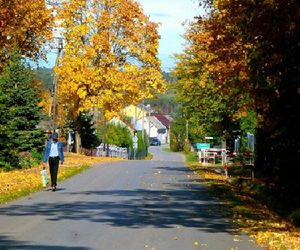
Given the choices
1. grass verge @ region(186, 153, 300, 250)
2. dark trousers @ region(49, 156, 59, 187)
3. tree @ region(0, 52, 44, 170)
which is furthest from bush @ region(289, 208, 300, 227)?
tree @ region(0, 52, 44, 170)

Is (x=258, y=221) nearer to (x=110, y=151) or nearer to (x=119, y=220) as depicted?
(x=119, y=220)

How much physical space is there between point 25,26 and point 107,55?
22.7 ft

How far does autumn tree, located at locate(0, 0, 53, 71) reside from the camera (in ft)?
122

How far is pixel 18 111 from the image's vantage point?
3462 cm

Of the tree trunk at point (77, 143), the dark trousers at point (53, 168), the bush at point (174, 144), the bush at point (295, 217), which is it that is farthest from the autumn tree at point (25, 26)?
the bush at point (174, 144)

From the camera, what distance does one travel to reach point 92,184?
78.2 feet

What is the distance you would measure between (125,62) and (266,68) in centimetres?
3016

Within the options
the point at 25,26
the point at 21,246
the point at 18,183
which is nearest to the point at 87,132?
the point at 25,26

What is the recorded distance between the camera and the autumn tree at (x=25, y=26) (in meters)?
37.3

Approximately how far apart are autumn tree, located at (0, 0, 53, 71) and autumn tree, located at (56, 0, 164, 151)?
1977 mm

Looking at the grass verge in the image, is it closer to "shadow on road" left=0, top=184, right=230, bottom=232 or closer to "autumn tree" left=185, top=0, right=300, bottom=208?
"shadow on road" left=0, top=184, right=230, bottom=232

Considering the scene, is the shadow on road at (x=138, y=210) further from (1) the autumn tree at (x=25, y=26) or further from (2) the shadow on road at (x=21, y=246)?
(1) the autumn tree at (x=25, y=26)

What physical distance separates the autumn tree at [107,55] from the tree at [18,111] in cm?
895

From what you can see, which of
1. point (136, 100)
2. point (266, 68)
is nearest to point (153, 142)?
point (136, 100)
